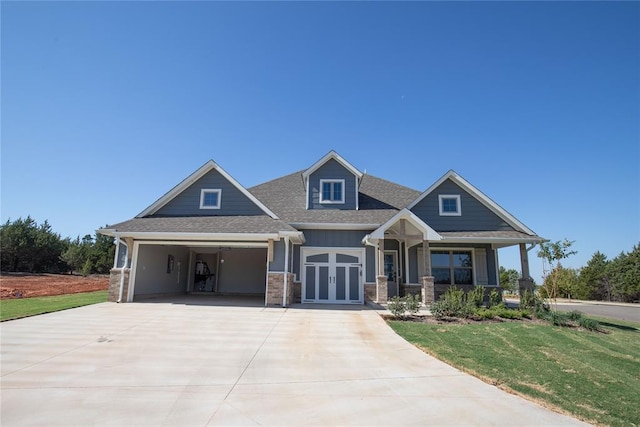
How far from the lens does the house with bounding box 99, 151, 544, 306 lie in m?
14.1

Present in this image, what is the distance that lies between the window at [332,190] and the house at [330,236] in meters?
0.05

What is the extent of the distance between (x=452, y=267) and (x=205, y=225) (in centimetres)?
1194

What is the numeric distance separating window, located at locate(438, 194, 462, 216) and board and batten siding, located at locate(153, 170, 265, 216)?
8.79 metres

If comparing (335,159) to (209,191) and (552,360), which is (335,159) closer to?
(209,191)

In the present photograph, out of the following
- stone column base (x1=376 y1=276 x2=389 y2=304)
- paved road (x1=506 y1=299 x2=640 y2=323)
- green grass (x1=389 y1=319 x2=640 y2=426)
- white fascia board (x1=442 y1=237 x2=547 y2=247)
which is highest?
white fascia board (x1=442 y1=237 x2=547 y2=247)

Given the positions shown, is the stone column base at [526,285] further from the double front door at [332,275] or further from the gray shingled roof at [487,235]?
the double front door at [332,275]

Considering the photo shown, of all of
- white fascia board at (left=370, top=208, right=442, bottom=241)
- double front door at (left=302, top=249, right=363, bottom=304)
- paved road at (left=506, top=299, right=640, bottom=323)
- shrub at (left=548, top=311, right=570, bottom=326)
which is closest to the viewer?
shrub at (left=548, top=311, right=570, bottom=326)

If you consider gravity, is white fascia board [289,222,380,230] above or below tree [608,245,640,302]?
above

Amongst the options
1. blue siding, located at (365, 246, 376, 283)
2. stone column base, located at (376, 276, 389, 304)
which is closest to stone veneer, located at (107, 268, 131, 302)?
blue siding, located at (365, 246, 376, 283)

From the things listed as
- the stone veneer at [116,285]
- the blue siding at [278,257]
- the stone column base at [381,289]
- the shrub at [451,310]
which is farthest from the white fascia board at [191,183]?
the shrub at [451,310]

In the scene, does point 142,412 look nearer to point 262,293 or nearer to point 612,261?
point 262,293

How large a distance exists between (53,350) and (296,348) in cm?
490

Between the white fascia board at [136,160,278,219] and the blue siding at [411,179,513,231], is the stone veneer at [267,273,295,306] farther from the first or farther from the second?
the blue siding at [411,179,513,231]

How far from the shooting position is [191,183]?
1622cm
